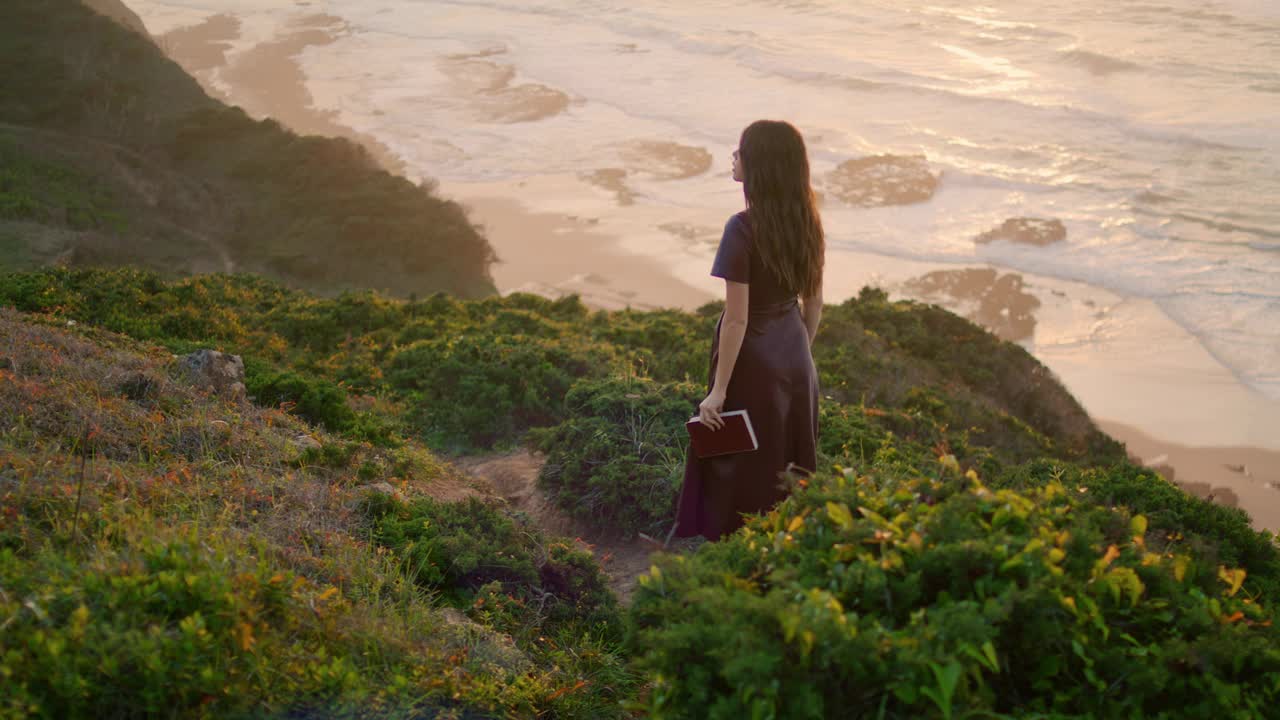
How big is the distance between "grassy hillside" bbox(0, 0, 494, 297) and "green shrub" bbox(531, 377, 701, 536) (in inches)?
643

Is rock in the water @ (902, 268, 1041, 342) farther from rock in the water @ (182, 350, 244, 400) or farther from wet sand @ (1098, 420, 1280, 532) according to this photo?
rock in the water @ (182, 350, 244, 400)

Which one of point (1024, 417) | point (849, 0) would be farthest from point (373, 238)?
point (849, 0)

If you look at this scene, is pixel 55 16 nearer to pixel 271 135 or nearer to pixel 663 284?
pixel 271 135

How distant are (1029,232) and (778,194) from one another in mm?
24389

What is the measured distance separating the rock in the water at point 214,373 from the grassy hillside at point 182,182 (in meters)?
14.3

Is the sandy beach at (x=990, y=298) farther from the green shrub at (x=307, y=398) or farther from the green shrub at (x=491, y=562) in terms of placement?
the green shrub at (x=307, y=398)

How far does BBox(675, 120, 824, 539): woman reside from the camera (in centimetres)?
426

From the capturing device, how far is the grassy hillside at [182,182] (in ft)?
75.7

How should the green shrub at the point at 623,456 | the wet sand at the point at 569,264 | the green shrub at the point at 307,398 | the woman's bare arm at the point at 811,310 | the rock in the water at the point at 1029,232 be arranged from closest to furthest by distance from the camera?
the woman's bare arm at the point at 811,310 < the green shrub at the point at 623,456 < the green shrub at the point at 307,398 < the wet sand at the point at 569,264 < the rock in the water at the point at 1029,232

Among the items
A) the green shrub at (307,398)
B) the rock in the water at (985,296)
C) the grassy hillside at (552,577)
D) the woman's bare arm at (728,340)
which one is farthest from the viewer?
the rock in the water at (985,296)

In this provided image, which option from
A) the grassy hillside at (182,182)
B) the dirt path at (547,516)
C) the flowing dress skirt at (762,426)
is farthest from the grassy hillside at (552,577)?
the grassy hillside at (182,182)

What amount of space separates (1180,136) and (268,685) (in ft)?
121

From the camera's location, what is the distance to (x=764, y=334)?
15.1 ft

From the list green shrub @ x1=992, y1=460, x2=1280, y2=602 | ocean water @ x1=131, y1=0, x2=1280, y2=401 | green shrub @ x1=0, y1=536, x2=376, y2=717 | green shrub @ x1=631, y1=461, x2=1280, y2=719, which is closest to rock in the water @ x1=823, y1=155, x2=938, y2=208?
ocean water @ x1=131, y1=0, x2=1280, y2=401
